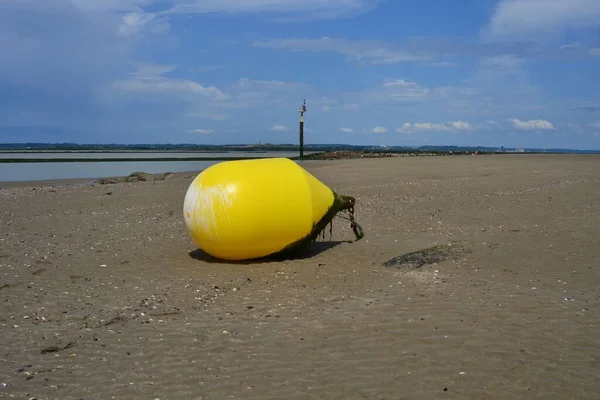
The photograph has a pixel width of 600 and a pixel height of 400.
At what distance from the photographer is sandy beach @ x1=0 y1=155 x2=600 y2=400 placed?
506 cm

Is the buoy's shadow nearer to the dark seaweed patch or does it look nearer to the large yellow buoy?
the large yellow buoy

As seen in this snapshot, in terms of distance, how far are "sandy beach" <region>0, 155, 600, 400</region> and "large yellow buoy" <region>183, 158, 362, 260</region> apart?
1.17 ft

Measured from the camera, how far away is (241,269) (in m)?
9.30

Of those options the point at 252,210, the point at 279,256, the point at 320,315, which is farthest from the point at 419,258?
the point at 320,315

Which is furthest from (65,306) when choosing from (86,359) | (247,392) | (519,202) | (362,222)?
(519,202)

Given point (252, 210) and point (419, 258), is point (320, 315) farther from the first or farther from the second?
point (419, 258)

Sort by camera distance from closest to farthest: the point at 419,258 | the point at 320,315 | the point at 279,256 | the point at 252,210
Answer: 1. the point at 320,315
2. the point at 252,210
3. the point at 419,258
4. the point at 279,256

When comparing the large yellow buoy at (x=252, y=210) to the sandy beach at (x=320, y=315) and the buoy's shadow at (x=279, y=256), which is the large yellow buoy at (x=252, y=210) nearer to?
the buoy's shadow at (x=279, y=256)

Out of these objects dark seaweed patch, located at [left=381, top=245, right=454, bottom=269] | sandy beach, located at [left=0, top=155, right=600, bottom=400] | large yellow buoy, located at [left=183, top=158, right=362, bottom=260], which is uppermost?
large yellow buoy, located at [left=183, top=158, right=362, bottom=260]

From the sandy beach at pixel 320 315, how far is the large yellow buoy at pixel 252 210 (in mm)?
356

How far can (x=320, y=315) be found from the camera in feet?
22.5

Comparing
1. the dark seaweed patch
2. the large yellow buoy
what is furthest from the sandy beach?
the large yellow buoy

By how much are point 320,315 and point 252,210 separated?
281 centimetres

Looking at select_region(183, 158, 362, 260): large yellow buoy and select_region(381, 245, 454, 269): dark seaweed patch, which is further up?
select_region(183, 158, 362, 260): large yellow buoy
